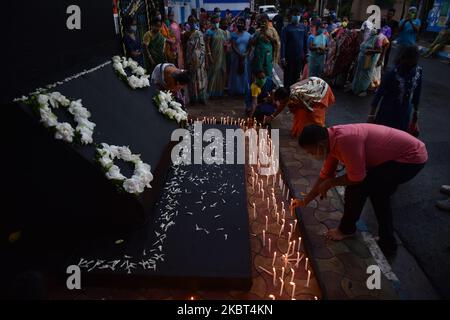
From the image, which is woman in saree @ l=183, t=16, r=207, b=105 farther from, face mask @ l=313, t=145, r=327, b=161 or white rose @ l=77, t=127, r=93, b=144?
face mask @ l=313, t=145, r=327, b=161

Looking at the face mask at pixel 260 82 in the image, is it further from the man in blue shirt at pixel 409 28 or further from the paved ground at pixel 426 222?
the man in blue shirt at pixel 409 28

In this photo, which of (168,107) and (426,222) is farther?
(168,107)

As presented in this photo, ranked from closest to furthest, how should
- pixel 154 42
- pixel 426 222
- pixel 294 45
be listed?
pixel 426 222 → pixel 154 42 → pixel 294 45

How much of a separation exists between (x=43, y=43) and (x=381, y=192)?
4.28 m

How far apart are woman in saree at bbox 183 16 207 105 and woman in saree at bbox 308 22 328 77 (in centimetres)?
372

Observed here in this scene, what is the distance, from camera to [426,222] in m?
3.80

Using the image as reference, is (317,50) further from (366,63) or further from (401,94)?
(401,94)

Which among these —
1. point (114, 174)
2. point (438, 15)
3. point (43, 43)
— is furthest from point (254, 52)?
point (438, 15)

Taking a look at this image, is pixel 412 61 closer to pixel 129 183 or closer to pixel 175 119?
pixel 175 119

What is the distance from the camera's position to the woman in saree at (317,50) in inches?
388

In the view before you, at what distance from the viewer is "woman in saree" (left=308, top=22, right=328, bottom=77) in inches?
388

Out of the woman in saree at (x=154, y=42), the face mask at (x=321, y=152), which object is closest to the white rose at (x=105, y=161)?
the face mask at (x=321, y=152)

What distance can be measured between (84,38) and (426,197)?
5.57 metres

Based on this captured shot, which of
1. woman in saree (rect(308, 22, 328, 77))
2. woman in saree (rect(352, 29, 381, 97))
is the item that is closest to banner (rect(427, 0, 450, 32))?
woman in saree (rect(308, 22, 328, 77))
